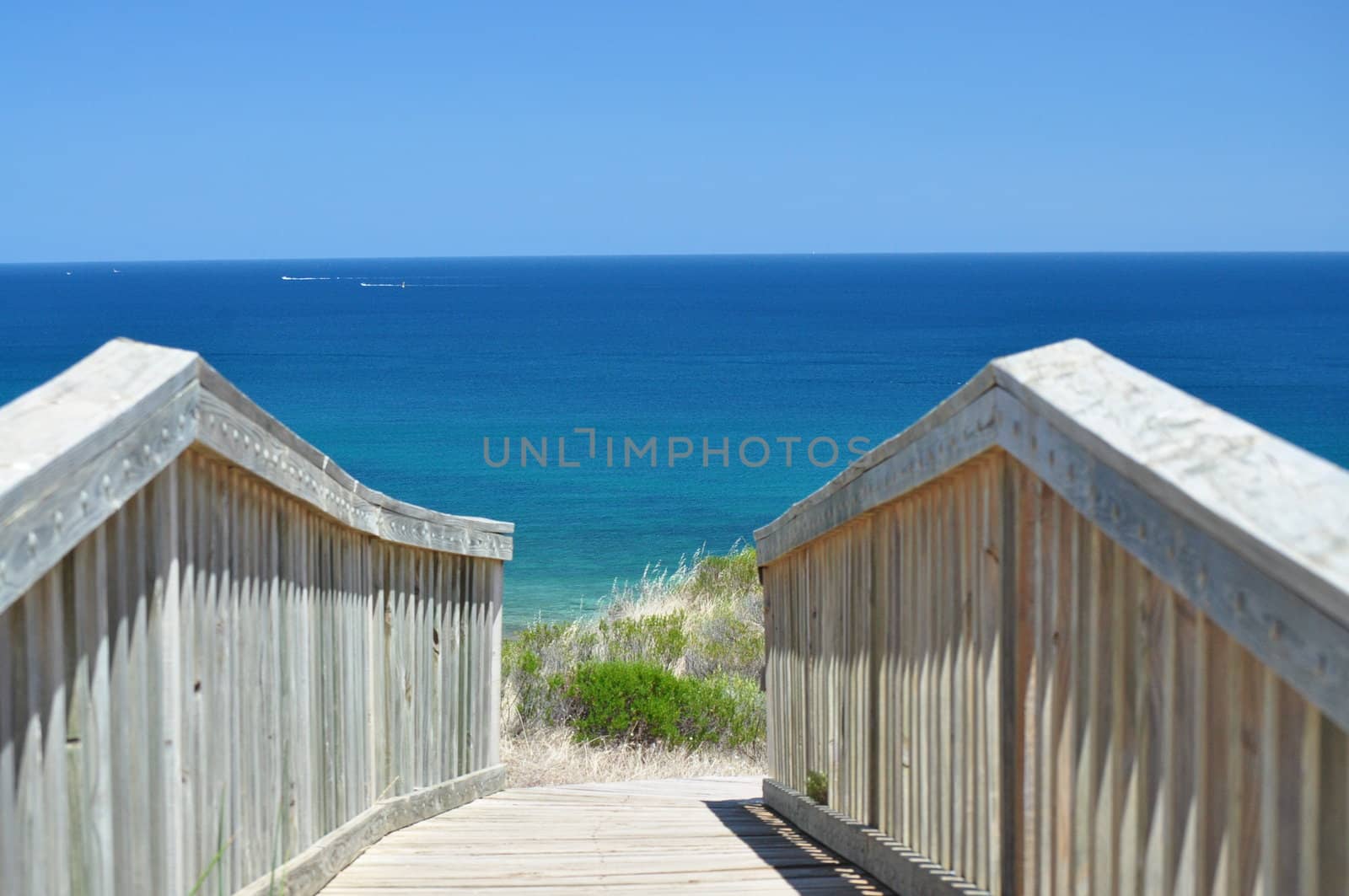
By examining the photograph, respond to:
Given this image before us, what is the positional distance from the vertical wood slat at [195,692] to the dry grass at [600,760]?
3726mm

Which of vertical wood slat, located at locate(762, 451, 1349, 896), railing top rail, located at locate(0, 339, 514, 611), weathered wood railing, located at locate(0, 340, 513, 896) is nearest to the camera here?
vertical wood slat, located at locate(762, 451, 1349, 896)

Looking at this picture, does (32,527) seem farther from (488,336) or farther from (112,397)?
(488,336)

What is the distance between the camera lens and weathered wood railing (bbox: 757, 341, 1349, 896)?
199cm

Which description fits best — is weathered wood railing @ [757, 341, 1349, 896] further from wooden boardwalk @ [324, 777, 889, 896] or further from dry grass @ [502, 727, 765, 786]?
dry grass @ [502, 727, 765, 786]

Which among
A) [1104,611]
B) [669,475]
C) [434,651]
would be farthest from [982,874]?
[669,475]

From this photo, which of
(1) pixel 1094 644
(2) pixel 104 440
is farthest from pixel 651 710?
(2) pixel 104 440

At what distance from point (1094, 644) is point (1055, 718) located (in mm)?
300

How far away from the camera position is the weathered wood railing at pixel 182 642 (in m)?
2.41

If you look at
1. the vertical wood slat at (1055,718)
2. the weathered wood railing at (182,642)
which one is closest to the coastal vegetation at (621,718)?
the weathered wood railing at (182,642)

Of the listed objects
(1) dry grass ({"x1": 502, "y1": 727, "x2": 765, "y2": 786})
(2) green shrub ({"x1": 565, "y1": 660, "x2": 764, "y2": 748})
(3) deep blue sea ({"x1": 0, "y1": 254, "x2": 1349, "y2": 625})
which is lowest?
(1) dry grass ({"x1": 502, "y1": 727, "x2": 765, "y2": 786})

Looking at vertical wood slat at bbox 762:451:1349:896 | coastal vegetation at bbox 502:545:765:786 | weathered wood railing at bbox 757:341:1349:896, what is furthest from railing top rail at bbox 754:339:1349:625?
coastal vegetation at bbox 502:545:765:786

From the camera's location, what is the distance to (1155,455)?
2.34m

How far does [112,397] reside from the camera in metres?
2.68

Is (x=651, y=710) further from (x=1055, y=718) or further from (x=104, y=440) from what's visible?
(x=104, y=440)
